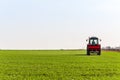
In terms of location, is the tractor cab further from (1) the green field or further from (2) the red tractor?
(1) the green field

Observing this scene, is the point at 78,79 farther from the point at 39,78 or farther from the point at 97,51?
the point at 97,51

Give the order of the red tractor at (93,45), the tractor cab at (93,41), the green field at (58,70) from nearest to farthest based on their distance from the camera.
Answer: the green field at (58,70) → the tractor cab at (93,41) → the red tractor at (93,45)

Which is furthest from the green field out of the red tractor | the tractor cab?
the red tractor

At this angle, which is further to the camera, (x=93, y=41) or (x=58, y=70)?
(x=93, y=41)

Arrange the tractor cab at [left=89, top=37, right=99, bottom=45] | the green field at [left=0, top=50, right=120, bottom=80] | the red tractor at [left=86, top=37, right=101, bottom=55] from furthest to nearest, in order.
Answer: the red tractor at [left=86, top=37, right=101, bottom=55] → the tractor cab at [left=89, top=37, right=99, bottom=45] → the green field at [left=0, top=50, right=120, bottom=80]

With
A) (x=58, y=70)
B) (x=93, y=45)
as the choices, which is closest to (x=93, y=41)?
(x=93, y=45)

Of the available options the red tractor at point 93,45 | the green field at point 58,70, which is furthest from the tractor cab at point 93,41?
the green field at point 58,70

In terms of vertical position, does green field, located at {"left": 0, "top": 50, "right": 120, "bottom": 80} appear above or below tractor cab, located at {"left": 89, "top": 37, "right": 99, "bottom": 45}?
below

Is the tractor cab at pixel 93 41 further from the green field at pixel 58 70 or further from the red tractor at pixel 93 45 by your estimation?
the green field at pixel 58 70

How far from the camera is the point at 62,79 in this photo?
1449 centimetres

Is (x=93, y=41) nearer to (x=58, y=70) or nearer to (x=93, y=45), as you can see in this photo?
(x=93, y=45)

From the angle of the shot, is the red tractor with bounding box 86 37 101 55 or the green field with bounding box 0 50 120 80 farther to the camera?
the red tractor with bounding box 86 37 101 55

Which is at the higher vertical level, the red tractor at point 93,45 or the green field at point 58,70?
the red tractor at point 93,45

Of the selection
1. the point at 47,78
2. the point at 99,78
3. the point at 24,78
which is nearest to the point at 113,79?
the point at 99,78
